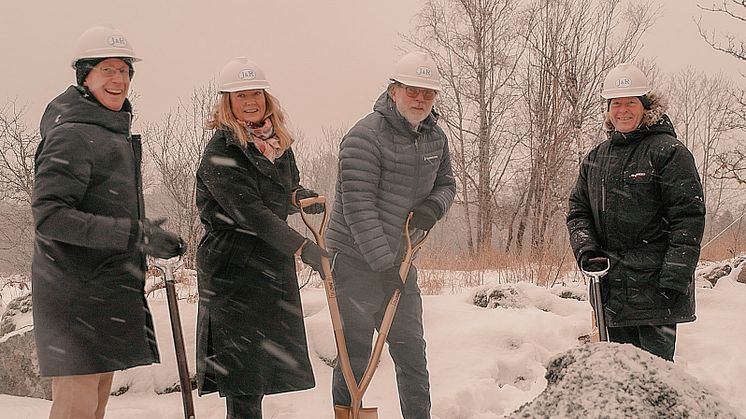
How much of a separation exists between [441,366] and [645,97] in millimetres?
2364

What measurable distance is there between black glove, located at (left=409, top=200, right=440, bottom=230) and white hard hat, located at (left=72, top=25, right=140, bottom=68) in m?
1.48

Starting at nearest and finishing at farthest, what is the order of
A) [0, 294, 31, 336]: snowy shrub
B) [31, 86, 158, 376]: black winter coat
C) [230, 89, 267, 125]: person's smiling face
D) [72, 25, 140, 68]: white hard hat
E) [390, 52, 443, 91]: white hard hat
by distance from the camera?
[31, 86, 158, 376]: black winter coat < [72, 25, 140, 68]: white hard hat < [230, 89, 267, 125]: person's smiling face < [390, 52, 443, 91]: white hard hat < [0, 294, 31, 336]: snowy shrub

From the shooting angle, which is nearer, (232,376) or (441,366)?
(232,376)

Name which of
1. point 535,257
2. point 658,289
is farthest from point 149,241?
point 535,257

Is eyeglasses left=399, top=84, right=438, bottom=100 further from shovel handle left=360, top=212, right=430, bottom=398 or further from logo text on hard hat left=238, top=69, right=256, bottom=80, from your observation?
logo text on hard hat left=238, top=69, right=256, bottom=80

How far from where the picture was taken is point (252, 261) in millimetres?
2895

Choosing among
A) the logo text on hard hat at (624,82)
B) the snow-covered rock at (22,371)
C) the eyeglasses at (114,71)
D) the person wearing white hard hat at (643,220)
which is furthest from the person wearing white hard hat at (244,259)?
the snow-covered rock at (22,371)

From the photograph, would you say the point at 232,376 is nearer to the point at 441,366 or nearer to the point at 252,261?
the point at 252,261

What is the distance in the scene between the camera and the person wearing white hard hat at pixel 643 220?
117 inches

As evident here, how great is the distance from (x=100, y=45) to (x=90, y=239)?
2.56 feet

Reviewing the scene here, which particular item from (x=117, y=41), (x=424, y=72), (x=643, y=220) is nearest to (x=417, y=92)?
(x=424, y=72)

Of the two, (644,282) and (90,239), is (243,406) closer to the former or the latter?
(90,239)

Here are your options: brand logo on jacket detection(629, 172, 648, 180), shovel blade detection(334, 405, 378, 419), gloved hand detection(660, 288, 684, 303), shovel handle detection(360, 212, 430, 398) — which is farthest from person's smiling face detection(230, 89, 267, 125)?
gloved hand detection(660, 288, 684, 303)

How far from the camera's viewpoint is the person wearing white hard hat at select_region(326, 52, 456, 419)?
3.04 metres
